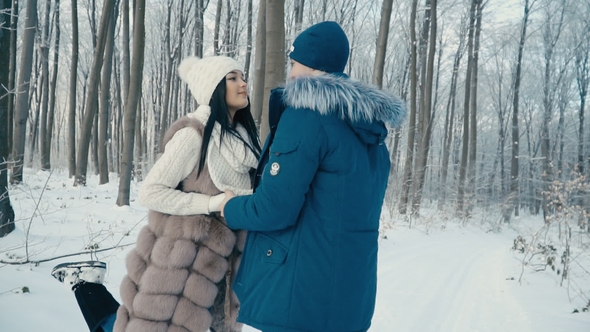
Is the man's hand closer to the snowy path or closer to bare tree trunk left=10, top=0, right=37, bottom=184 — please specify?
the snowy path

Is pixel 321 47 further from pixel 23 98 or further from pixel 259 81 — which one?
pixel 23 98

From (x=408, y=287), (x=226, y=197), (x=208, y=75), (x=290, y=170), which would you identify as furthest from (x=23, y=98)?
(x=290, y=170)

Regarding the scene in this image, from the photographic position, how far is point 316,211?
1473 mm

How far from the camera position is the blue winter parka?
1427mm

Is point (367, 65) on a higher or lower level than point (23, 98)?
higher

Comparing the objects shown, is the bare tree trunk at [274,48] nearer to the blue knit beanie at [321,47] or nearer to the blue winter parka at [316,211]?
the blue knit beanie at [321,47]

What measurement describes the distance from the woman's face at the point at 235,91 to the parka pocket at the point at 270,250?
2.60 feet

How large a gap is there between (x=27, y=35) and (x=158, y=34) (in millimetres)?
15495

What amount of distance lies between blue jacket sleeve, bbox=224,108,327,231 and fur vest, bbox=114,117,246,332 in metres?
0.47

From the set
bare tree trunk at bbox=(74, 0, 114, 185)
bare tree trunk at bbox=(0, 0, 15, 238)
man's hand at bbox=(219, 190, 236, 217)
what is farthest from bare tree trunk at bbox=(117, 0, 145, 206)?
man's hand at bbox=(219, 190, 236, 217)

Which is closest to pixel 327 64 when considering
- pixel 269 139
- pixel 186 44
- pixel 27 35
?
pixel 269 139

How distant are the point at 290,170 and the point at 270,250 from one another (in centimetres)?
33

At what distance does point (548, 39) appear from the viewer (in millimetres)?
19391

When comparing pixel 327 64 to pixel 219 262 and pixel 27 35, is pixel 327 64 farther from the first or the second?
pixel 27 35
